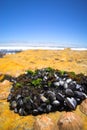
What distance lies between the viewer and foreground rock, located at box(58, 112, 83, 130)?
10.2 meters

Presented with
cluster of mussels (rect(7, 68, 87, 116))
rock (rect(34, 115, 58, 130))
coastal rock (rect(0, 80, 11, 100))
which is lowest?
rock (rect(34, 115, 58, 130))

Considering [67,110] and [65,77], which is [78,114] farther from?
[65,77]

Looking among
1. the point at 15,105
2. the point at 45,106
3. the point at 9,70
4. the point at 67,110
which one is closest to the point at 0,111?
the point at 15,105

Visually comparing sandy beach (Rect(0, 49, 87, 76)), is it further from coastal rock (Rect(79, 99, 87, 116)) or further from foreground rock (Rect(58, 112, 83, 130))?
foreground rock (Rect(58, 112, 83, 130))

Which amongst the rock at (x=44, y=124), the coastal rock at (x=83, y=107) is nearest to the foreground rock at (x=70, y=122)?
the rock at (x=44, y=124)

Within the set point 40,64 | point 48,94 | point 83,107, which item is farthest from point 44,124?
point 40,64

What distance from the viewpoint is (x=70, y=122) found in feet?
34.0

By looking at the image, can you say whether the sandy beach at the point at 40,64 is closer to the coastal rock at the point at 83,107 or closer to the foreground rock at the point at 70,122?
the coastal rock at the point at 83,107

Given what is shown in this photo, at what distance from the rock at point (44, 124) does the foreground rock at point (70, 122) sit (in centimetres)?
49

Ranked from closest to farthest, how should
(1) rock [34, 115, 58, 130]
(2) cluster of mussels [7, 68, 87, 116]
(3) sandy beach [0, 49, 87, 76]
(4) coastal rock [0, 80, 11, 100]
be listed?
(1) rock [34, 115, 58, 130], (2) cluster of mussels [7, 68, 87, 116], (4) coastal rock [0, 80, 11, 100], (3) sandy beach [0, 49, 87, 76]

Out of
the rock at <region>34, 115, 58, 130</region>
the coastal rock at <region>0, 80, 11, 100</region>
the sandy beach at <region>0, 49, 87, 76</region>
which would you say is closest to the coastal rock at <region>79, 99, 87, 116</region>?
the rock at <region>34, 115, 58, 130</region>

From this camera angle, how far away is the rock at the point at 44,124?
1036 centimetres

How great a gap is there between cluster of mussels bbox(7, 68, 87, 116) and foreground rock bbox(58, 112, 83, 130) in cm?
93

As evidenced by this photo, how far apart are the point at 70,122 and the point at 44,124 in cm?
161
